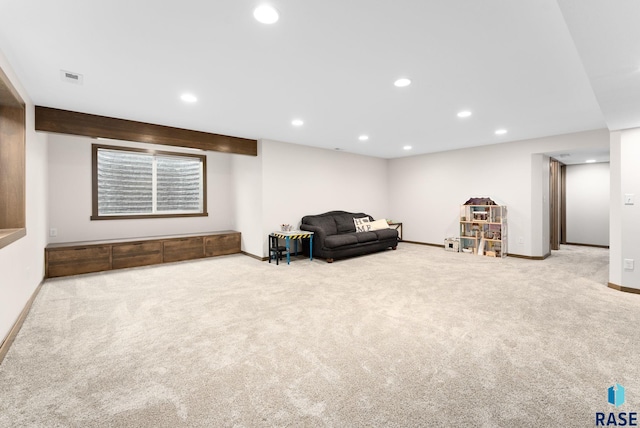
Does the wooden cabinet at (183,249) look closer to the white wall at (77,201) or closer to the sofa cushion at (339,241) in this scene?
the white wall at (77,201)

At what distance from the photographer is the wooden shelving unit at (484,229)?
20.4 feet

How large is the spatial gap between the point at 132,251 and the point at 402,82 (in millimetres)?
5086

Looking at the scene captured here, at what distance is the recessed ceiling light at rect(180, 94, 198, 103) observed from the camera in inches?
138

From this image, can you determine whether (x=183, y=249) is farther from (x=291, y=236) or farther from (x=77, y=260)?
(x=291, y=236)

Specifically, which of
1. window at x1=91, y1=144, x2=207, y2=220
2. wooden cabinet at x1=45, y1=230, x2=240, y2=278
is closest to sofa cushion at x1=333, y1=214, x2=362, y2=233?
wooden cabinet at x1=45, y1=230, x2=240, y2=278

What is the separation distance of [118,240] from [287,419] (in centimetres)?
505

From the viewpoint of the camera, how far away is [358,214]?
7.50 metres

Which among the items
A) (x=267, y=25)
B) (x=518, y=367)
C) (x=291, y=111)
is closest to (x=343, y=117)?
(x=291, y=111)

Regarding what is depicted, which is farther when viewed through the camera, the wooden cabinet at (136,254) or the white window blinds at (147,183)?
the white window blinds at (147,183)

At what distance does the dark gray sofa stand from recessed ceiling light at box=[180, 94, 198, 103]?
3.23 m

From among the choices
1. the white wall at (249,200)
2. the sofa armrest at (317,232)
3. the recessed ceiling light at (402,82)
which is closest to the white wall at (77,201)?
the white wall at (249,200)

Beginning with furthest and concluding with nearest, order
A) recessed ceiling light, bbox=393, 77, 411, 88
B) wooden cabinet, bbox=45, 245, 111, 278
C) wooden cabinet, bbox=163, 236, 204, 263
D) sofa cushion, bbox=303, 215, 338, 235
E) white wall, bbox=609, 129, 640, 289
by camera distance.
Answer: sofa cushion, bbox=303, 215, 338, 235 → wooden cabinet, bbox=163, 236, 204, 263 → wooden cabinet, bbox=45, 245, 111, 278 → white wall, bbox=609, 129, 640, 289 → recessed ceiling light, bbox=393, 77, 411, 88

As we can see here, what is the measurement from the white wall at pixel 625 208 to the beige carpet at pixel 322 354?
368 mm

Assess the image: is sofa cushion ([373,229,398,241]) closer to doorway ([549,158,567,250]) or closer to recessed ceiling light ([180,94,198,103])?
doorway ([549,158,567,250])
